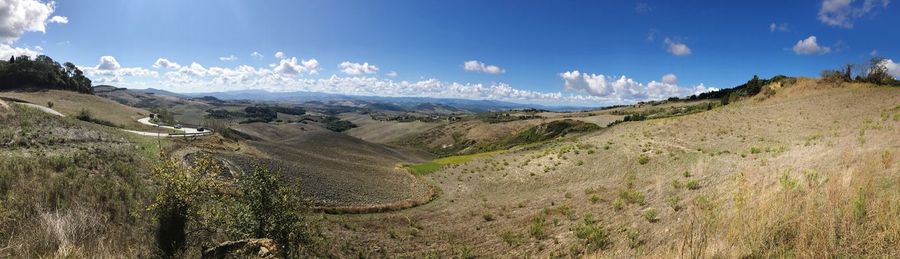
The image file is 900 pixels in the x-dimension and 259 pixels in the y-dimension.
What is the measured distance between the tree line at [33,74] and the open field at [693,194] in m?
128

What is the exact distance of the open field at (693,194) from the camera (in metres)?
7.75

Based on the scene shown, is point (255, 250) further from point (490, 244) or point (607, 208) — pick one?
point (607, 208)

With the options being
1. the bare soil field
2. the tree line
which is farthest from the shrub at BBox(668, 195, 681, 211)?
the tree line

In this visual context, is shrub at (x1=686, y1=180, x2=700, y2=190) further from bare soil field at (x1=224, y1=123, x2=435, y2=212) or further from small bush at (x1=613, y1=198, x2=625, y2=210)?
bare soil field at (x1=224, y1=123, x2=435, y2=212)

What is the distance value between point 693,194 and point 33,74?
158288 mm

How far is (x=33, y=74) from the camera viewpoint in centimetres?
11344

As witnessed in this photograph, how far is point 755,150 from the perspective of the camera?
94.0 ft

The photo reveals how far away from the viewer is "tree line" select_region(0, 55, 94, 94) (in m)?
109

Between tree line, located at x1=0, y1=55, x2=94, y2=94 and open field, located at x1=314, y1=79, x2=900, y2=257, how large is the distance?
12782 centimetres

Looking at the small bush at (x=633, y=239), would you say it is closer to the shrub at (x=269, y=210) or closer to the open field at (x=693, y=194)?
the open field at (x=693, y=194)

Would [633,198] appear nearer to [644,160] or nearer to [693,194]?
[693,194]

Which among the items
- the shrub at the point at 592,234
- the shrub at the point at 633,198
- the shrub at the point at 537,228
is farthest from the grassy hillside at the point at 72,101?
the shrub at the point at 633,198

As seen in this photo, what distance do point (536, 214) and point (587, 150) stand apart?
25570mm

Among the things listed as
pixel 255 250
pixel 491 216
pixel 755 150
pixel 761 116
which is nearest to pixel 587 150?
pixel 755 150
